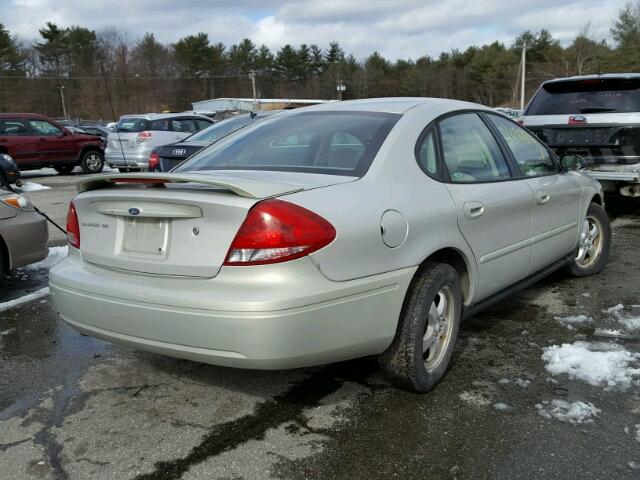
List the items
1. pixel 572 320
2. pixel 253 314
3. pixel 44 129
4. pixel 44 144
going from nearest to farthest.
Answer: pixel 253 314 < pixel 572 320 < pixel 44 144 < pixel 44 129

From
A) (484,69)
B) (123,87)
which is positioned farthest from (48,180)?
(484,69)

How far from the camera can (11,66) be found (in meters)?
66.4

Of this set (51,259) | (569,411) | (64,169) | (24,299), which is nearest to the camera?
(569,411)

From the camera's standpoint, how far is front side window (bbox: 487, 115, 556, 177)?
422 centimetres

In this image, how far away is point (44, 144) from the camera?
1616cm

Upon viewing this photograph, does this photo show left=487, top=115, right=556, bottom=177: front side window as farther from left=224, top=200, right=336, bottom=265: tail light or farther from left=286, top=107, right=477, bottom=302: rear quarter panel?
left=224, top=200, right=336, bottom=265: tail light

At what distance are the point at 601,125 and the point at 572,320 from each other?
401 centimetres

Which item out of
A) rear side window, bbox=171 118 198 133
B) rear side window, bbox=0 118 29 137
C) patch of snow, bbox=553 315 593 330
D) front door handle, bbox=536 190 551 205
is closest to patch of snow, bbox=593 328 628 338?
patch of snow, bbox=553 315 593 330

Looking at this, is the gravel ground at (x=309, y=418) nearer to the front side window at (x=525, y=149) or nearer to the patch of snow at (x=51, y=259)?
the front side window at (x=525, y=149)

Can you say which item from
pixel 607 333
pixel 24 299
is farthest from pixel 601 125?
pixel 24 299

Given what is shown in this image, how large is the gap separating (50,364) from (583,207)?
405cm

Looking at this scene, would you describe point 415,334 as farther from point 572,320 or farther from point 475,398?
point 572,320

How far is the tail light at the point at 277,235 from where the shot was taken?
101 inches

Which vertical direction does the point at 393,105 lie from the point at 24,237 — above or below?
above
